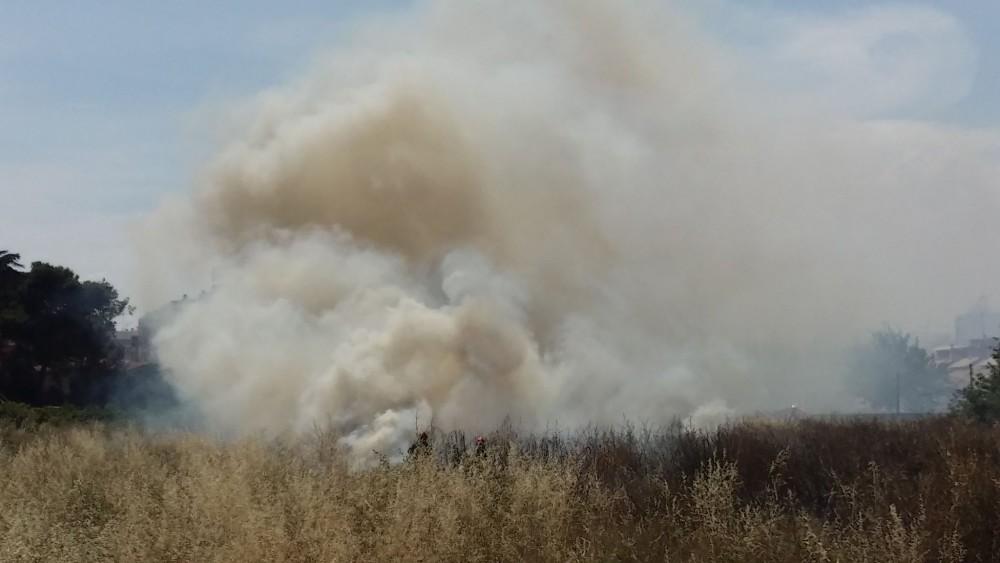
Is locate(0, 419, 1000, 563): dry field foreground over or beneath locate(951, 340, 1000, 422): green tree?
beneath

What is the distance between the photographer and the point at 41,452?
20.0m

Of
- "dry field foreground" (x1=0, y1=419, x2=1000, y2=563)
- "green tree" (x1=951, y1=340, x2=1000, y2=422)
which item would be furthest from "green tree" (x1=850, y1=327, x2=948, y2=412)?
"dry field foreground" (x1=0, y1=419, x2=1000, y2=563)

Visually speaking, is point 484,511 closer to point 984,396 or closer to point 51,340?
point 984,396

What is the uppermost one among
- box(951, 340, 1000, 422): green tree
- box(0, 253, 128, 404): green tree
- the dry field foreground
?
box(0, 253, 128, 404): green tree

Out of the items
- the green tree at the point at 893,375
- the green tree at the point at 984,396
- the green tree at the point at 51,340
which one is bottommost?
the green tree at the point at 984,396

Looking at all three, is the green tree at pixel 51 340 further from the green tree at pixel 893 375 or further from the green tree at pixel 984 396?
the green tree at pixel 893 375

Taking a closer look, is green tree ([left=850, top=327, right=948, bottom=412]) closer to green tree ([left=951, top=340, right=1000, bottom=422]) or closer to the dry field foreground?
green tree ([left=951, top=340, right=1000, bottom=422])

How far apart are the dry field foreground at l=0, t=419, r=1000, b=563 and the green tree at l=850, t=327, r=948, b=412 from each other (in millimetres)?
81721

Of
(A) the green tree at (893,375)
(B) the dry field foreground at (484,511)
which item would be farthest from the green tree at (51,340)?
(A) the green tree at (893,375)

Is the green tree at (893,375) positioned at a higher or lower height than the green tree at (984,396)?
higher

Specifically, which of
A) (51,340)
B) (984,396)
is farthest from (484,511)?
(51,340)

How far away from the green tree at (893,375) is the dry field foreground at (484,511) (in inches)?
3217

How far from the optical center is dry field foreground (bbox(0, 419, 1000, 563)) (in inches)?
402

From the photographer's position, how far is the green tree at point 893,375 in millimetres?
94438
